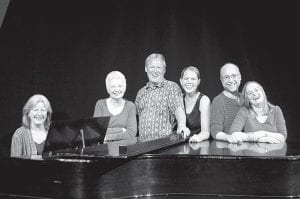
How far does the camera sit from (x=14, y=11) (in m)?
5.04

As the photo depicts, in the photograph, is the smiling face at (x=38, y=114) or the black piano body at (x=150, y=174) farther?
the smiling face at (x=38, y=114)

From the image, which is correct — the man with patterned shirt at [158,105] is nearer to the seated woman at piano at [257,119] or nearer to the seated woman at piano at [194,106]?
the seated woman at piano at [194,106]

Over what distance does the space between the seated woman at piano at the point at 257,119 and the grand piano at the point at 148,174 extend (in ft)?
2.59

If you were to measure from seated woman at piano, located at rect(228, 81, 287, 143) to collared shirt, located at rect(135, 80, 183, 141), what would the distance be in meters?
0.57

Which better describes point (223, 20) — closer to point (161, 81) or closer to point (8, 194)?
point (161, 81)

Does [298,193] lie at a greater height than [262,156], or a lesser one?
lesser

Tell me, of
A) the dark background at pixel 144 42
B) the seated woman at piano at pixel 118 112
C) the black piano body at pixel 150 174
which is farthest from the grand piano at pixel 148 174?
the dark background at pixel 144 42

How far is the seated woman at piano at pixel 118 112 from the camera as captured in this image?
13.7 feet

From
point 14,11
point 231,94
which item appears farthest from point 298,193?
point 14,11

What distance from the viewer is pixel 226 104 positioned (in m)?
4.31

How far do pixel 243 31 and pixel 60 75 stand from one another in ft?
6.88

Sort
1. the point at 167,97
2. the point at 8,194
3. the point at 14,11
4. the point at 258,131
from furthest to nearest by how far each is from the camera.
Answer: the point at 14,11 → the point at 167,97 → the point at 258,131 → the point at 8,194

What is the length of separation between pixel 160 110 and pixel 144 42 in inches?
46.1

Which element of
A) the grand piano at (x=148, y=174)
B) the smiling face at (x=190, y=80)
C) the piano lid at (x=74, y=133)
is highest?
the smiling face at (x=190, y=80)
